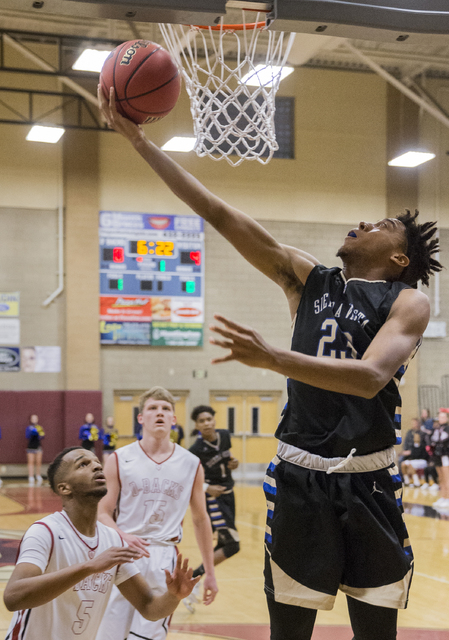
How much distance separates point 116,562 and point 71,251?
15.4 meters

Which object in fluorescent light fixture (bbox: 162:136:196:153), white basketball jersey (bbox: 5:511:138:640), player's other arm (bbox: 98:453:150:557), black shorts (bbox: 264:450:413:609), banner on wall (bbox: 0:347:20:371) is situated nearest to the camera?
black shorts (bbox: 264:450:413:609)

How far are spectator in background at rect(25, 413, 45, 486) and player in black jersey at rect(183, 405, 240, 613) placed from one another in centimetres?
994

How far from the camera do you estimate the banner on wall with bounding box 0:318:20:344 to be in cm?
1706

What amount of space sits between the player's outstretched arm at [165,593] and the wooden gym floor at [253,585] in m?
2.46

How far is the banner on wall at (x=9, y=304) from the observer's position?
17.1 meters

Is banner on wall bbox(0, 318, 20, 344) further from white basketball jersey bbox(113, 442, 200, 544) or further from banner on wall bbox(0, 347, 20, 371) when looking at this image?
white basketball jersey bbox(113, 442, 200, 544)

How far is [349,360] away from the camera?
2.17 meters

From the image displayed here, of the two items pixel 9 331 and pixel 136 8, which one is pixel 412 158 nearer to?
pixel 9 331

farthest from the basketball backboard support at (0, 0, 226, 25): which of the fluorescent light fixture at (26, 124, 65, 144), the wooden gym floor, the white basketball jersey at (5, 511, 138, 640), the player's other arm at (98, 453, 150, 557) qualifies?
the fluorescent light fixture at (26, 124, 65, 144)

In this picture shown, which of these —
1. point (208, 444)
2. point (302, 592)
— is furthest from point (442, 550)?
point (302, 592)

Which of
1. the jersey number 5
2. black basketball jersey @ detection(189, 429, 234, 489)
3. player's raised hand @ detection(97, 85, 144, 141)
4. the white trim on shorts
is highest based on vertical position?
player's raised hand @ detection(97, 85, 144, 141)

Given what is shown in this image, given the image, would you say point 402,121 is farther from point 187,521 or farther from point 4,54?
point 187,521

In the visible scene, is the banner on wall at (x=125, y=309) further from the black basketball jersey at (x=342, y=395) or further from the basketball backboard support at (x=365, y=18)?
the black basketball jersey at (x=342, y=395)

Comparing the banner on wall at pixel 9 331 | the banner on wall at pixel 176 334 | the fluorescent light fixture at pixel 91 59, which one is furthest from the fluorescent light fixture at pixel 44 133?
the banner on wall at pixel 176 334
